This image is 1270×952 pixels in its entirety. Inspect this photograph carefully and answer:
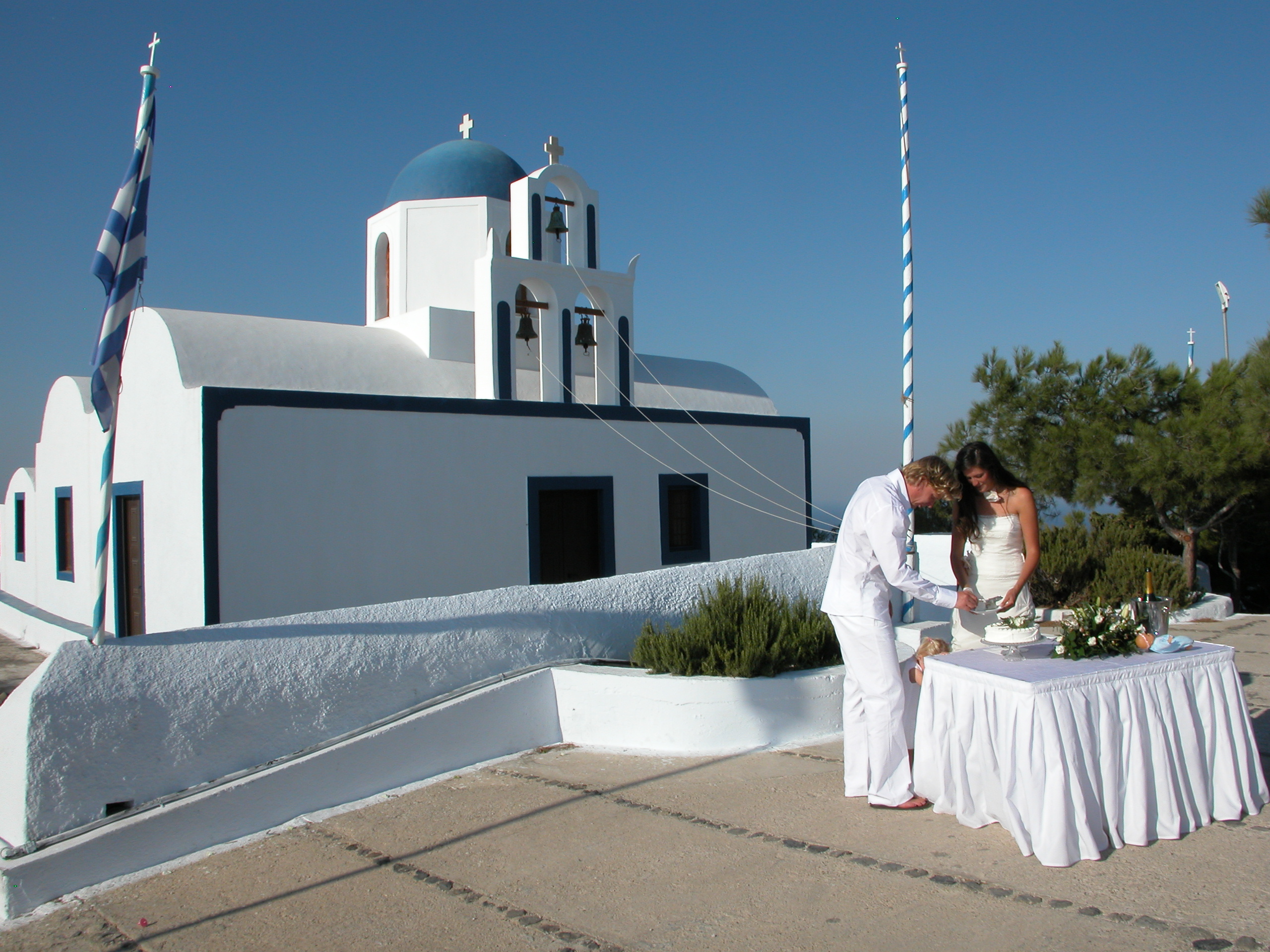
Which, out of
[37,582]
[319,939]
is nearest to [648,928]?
[319,939]

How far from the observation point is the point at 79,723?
14.0 feet

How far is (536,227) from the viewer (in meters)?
11.6

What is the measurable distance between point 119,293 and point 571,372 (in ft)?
23.5

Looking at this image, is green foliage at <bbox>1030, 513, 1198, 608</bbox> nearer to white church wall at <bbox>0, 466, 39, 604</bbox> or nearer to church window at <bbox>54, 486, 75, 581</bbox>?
church window at <bbox>54, 486, 75, 581</bbox>

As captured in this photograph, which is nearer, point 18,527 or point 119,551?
point 119,551

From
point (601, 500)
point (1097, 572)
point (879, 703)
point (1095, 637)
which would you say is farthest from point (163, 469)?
point (1097, 572)

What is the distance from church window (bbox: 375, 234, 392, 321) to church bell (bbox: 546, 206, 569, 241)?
3.25 m

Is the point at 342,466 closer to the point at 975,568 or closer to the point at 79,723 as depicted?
the point at 79,723

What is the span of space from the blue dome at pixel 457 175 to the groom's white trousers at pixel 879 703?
11.0 metres

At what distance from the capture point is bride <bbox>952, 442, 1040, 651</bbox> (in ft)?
16.0

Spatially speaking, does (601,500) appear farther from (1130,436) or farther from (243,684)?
(1130,436)

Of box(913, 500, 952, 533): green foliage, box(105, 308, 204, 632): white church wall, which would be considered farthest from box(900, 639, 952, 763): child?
box(913, 500, 952, 533): green foliage

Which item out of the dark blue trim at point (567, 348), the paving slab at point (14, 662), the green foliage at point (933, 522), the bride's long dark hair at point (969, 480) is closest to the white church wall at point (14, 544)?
the paving slab at point (14, 662)

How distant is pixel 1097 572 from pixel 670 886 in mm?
8147
